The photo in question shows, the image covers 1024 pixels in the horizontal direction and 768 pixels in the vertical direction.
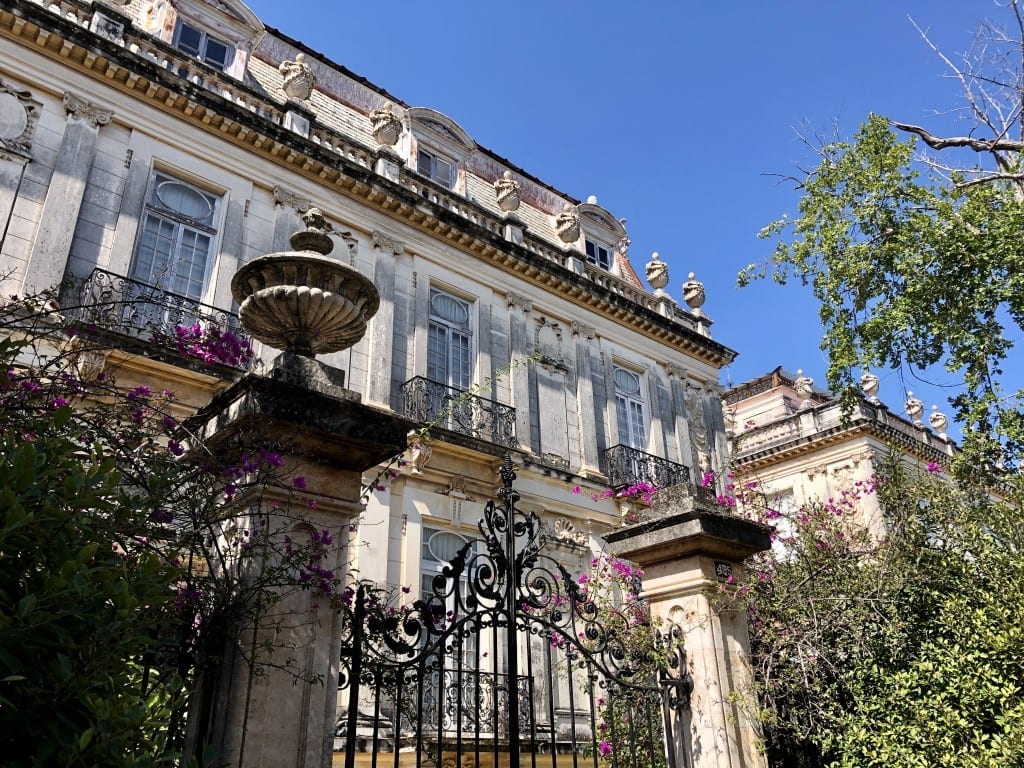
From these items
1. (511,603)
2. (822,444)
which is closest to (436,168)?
(511,603)

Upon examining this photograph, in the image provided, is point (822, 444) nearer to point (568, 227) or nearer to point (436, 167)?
point (568, 227)

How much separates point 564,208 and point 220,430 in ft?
50.6

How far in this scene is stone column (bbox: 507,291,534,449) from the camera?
42.6 feet

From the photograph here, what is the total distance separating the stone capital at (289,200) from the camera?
11.6m

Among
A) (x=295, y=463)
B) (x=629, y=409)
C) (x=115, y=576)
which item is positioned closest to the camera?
(x=115, y=576)

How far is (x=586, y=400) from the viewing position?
46.7 ft

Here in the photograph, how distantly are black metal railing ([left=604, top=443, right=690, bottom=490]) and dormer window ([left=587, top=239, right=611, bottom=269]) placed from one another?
4.76 meters

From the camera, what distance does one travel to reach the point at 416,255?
1295cm

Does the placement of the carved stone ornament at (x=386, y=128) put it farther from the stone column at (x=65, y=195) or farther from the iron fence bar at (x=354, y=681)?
the iron fence bar at (x=354, y=681)

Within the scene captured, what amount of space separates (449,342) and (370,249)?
2.05 meters

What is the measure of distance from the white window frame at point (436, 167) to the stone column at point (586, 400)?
385 centimetres

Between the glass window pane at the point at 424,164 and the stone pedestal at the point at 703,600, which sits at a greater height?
the glass window pane at the point at 424,164

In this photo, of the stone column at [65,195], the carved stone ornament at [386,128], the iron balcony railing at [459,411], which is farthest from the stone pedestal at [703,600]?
the carved stone ornament at [386,128]

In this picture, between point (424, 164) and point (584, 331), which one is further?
point (584, 331)
